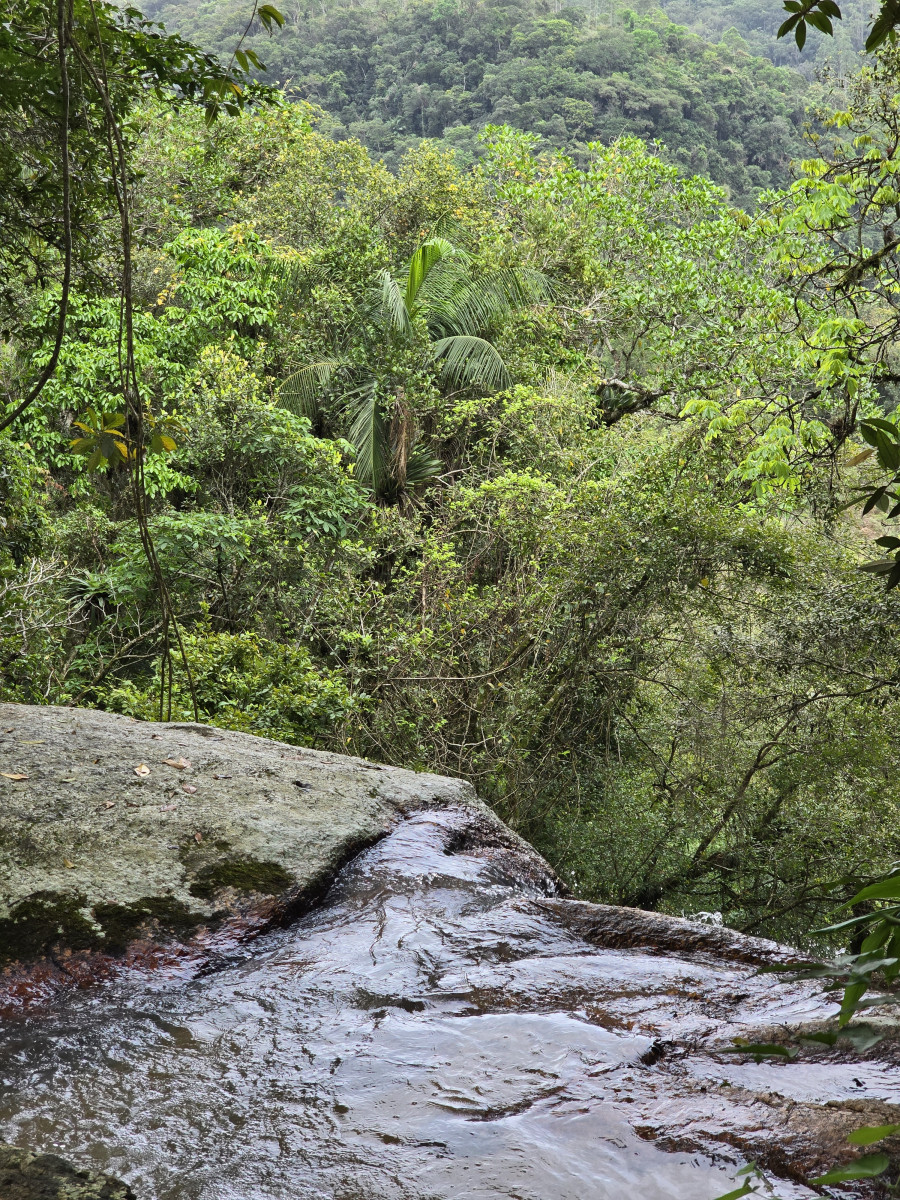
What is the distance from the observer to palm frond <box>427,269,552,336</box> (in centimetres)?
1243

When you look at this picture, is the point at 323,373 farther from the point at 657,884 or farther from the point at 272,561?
the point at 657,884

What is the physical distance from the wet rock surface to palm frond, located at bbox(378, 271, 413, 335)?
9.22 metres

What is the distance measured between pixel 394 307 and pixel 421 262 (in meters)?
0.70

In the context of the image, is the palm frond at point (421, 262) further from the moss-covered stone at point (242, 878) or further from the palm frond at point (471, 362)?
the moss-covered stone at point (242, 878)

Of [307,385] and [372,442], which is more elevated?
[307,385]

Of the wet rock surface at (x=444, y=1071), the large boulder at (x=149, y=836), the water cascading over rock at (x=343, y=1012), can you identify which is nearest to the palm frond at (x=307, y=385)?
the large boulder at (x=149, y=836)

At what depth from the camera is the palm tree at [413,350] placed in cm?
1149

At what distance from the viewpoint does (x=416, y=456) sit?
39.0ft

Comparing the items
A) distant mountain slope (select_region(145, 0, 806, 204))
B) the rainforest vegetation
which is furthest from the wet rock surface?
distant mountain slope (select_region(145, 0, 806, 204))

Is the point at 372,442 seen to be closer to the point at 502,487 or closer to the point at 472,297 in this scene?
the point at 502,487

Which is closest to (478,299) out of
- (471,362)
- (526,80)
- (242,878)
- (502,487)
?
(471,362)

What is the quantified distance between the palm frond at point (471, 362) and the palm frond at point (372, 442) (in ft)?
3.48

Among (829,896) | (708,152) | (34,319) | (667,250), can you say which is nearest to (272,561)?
(34,319)

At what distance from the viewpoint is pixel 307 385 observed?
12.0 meters
